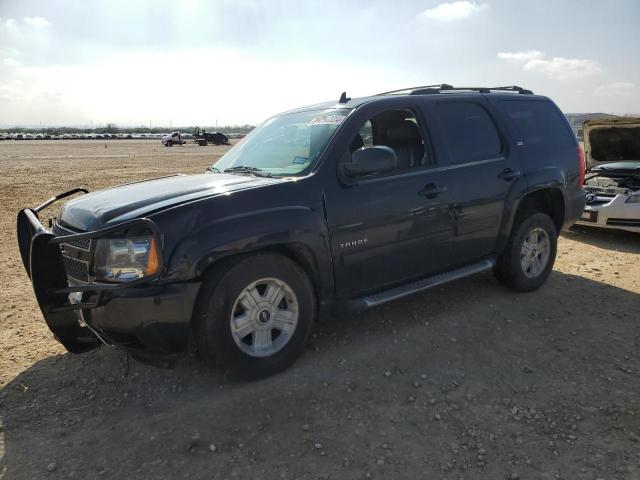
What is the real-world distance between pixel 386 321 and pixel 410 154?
147 cm

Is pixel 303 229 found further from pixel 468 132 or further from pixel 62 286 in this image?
pixel 468 132

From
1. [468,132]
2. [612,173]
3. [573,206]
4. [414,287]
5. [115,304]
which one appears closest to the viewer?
[115,304]

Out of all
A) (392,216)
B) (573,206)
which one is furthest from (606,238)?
(392,216)

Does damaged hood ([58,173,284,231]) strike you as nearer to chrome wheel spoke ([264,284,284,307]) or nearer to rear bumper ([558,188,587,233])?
chrome wheel spoke ([264,284,284,307])

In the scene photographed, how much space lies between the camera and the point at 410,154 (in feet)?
14.1

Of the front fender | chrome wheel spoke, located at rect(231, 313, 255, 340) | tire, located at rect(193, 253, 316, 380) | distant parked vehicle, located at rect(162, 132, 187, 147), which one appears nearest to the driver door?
the front fender

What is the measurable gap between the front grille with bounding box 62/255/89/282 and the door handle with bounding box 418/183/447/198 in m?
2.48

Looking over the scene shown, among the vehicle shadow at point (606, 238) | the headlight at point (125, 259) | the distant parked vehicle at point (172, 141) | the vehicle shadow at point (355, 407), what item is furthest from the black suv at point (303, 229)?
the distant parked vehicle at point (172, 141)

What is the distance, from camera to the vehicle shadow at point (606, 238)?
23.2 feet

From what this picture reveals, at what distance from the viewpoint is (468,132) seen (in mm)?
4566

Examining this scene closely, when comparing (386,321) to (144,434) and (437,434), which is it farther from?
(144,434)

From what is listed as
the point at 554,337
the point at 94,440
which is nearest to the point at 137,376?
the point at 94,440

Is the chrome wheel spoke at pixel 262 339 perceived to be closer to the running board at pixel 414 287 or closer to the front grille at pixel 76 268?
the running board at pixel 414 287

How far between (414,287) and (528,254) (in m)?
1.71
